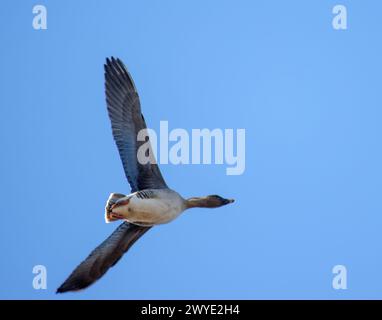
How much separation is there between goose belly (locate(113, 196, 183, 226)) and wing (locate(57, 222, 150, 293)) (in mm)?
533

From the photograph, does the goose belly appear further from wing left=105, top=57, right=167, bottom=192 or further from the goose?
wing left=105, top=57, right=167, bottom=192

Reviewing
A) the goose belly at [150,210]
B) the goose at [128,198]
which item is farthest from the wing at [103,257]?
the goose belly at [150,210]

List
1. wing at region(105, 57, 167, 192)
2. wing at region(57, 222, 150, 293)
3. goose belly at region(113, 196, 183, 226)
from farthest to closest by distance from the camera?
wing at region(105, 57, 167, 192)
wing at region(57, 222, 150, 293)
goose belly at region(113, 196, 183, 226)

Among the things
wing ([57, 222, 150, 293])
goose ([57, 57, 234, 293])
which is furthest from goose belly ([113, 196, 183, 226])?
wing ([57, 222, 150, 293])

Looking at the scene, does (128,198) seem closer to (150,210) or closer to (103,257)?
(150,210)

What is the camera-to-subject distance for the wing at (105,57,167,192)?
11383 millimetres

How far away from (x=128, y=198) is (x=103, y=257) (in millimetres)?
971

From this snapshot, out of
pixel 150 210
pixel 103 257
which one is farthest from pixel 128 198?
pixel 103 257

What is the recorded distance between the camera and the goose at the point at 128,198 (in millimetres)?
10922

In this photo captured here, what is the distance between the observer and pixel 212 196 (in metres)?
11.7

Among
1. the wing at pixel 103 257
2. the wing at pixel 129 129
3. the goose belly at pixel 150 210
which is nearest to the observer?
the goose belly at pixel 150 210

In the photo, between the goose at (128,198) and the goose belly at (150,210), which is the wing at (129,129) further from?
the goose belly at (150,210)
